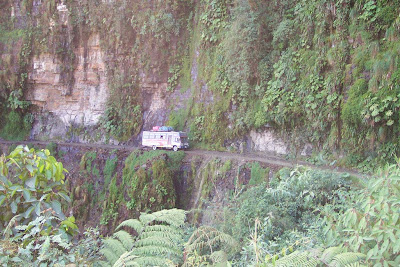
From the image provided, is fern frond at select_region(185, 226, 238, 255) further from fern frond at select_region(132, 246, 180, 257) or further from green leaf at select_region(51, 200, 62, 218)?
green leaf at select_region(51, 200, 62, 218)

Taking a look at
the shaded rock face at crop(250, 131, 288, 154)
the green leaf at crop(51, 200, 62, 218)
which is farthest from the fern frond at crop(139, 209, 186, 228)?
the shaded rock face at crop(250, 131, 288, 154)

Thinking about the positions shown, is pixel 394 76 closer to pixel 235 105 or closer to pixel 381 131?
pixel 381 131

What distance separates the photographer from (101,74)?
22203 millimetres

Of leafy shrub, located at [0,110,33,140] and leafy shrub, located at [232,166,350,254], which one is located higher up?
leafy shrub, located at [0,110,33,140]

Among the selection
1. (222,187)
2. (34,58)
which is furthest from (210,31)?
(34,58)

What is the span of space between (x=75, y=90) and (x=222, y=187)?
13640 millimetres

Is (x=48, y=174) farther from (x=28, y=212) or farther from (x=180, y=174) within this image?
(x=180, y=174)

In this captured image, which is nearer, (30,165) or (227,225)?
(30,165)

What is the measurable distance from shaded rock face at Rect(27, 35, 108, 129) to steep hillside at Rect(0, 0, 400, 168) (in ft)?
0.23

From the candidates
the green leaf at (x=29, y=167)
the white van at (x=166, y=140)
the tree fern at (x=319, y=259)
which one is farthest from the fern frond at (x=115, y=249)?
the white van at (x=166, y=140)

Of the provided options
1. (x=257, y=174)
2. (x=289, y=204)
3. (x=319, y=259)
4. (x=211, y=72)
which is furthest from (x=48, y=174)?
(x=211, y=72)

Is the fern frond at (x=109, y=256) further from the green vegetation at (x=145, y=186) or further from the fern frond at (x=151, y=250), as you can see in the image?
the green vegetation at (x=145, y=186)

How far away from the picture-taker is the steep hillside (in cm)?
1177

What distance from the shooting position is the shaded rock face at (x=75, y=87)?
2219cm
